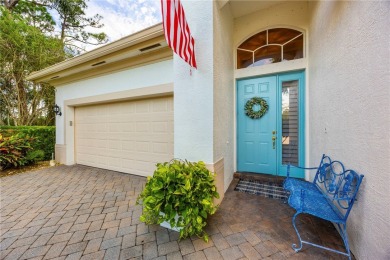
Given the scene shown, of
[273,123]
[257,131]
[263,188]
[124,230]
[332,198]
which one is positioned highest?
[273,123]

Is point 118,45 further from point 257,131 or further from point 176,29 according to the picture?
point 257,131

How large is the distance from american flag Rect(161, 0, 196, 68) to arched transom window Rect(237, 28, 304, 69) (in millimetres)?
2027

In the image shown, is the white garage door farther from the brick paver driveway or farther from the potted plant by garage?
the potted plant by garage

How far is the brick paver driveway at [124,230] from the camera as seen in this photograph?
1620 millimetres

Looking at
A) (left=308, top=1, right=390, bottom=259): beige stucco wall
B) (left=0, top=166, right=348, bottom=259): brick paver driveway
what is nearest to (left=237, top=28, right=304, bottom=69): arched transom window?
(left=308, top=1, right=390, bottom=259): beige stucco wall

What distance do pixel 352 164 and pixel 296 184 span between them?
0.79 m

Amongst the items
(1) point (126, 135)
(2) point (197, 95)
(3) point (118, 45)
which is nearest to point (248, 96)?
(2) point (197, 95)

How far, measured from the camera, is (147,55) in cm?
341

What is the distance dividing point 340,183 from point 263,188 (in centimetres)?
149

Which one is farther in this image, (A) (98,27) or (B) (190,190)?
(A) (98,27)

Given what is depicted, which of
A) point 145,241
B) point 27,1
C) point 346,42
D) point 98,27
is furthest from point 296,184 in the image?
point 27,1

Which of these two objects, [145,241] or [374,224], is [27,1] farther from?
[374,224]

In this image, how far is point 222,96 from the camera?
278 centimetres

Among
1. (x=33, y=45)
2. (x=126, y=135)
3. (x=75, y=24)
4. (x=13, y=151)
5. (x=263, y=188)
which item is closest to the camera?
(x=263, y=188)
